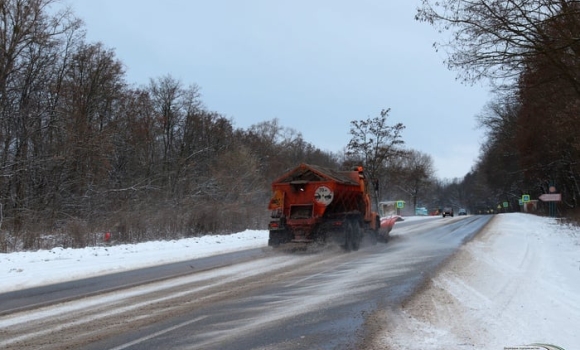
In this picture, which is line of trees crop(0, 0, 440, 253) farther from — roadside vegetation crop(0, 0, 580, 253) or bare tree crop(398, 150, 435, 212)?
bare tree crop(398, 150, 435, 212)

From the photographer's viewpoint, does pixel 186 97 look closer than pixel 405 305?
No

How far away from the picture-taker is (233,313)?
788 centimetres

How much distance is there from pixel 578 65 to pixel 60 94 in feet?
96.2

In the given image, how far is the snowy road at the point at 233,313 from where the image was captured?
6.34 meters

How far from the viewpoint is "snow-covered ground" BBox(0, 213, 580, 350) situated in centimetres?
627

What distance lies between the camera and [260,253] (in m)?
17.7

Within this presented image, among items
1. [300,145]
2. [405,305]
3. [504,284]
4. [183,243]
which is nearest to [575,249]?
[504,284]

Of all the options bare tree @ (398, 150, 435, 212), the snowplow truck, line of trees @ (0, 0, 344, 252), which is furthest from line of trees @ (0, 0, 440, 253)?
bare tree @ (398, 150, 435, 212)

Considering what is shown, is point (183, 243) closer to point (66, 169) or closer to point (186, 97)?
point (66, 169)

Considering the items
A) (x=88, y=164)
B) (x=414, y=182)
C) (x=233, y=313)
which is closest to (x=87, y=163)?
(x=88, y=164)

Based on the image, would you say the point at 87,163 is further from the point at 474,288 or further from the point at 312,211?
the point at 474,288

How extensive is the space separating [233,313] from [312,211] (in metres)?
10.3

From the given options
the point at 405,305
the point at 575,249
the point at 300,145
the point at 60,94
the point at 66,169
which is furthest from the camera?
the point at 300,145

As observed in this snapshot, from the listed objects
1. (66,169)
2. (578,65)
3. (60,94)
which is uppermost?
(60,94)
